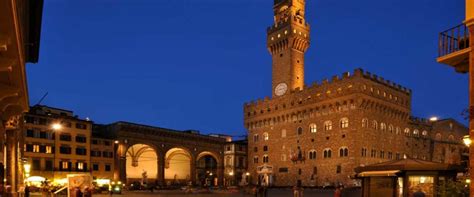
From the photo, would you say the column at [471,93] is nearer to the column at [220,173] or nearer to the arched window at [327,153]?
the arched window at [327,153]

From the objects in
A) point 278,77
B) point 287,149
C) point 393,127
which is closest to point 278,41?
point 278,77

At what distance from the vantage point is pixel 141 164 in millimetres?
73875

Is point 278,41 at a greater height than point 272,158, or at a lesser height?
greater

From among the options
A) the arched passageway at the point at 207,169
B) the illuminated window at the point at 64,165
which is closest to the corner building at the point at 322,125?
the arched passageway at the point at 207,169

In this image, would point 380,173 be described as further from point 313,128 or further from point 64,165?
point 313,128

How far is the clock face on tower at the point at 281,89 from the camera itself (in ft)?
242

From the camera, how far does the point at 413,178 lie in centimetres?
1944

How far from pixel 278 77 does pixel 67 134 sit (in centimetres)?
3438

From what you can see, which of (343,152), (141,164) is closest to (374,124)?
(343,152)

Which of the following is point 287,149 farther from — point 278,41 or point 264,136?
point 278,41

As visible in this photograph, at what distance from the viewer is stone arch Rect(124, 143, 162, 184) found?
2810 inches

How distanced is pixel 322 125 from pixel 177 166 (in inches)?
1096

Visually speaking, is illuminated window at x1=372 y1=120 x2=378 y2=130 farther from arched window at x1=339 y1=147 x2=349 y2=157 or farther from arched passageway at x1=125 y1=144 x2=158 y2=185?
arched passageway at x1=125 y1=144 x2=158 y2=185

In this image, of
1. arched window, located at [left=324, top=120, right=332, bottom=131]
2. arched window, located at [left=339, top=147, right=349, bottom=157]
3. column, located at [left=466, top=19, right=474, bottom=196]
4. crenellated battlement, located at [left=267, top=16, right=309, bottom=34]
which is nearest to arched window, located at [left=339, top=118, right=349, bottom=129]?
arched window, located at [left=324, top=120, right=332, bottom=131]
